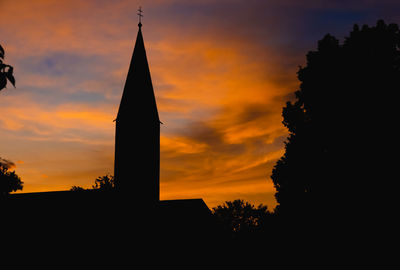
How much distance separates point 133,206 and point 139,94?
7.87m

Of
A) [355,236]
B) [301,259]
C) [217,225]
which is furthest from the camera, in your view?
[217,225]

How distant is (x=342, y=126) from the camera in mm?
19688

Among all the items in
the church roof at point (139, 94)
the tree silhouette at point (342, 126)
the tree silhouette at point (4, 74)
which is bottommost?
the tree silhouette at point (4, 74)

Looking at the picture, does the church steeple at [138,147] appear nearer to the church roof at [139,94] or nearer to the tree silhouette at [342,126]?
the church roof at [139,94]

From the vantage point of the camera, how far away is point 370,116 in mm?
18938

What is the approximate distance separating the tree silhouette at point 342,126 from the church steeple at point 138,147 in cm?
970

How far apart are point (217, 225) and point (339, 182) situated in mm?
13688

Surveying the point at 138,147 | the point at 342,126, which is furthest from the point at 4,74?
the point at 138,147

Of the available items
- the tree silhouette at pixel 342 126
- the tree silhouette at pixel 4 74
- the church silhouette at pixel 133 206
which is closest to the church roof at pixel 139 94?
the church silhouette at pixel 133 206

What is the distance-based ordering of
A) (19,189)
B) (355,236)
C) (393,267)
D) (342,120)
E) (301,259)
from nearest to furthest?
1. (393,267)
2. (355,236)
3. (301,259)
4. (342,120)
5. (19,189)

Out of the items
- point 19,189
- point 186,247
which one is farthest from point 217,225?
point 19,189

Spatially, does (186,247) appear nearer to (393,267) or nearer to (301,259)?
(301,259)

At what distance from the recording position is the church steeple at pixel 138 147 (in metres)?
27.8

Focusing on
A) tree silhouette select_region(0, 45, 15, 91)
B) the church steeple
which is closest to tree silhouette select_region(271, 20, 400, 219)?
the church steeple
